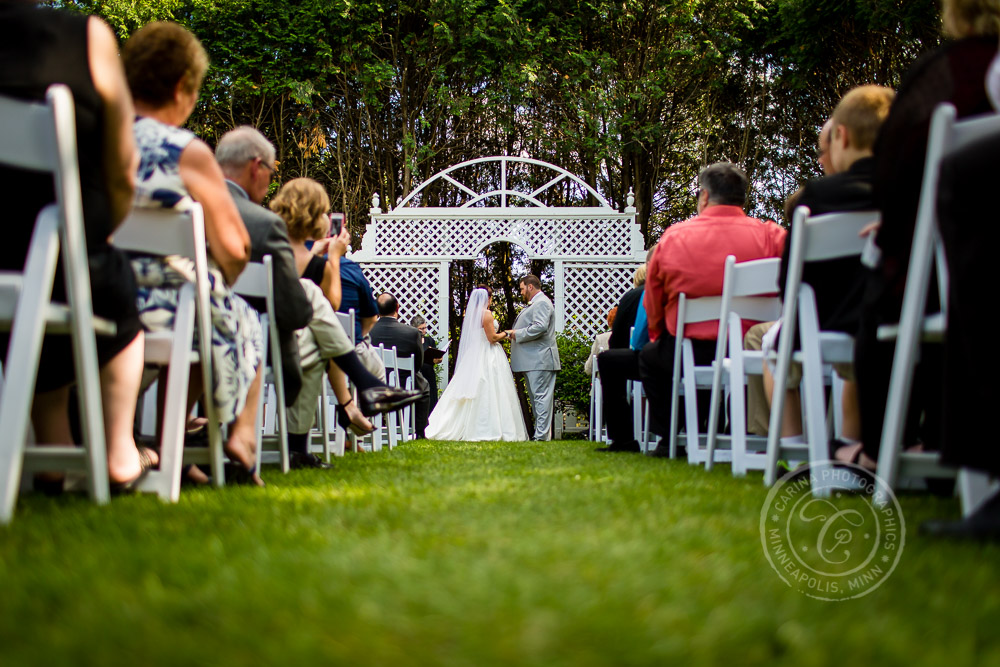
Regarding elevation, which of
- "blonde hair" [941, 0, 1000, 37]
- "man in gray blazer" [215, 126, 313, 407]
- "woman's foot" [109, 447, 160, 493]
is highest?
"blonde hair" [941, 0, 1000, 37]

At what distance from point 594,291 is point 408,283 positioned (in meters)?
2.58

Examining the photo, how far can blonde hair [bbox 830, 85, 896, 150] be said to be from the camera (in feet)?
9.43

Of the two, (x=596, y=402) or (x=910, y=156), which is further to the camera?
(x=596, y=402)

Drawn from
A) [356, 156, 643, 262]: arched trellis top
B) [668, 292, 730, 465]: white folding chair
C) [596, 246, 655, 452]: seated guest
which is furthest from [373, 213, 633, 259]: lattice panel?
[668, 292, 730, 465]: white folding chair

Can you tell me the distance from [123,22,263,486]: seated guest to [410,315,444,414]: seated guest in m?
6.78

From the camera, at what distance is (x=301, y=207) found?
4113 mm

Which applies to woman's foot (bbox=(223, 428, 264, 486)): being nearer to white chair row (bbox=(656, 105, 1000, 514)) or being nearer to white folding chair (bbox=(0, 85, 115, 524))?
white folding chair (bbox=(0, 85, 115, 524))

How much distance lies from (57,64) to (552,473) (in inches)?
84.5

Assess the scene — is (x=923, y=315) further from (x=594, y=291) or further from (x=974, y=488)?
(x=594, y=291)

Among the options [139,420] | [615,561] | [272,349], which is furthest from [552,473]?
[615,561]

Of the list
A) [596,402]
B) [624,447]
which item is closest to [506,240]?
[596,402]

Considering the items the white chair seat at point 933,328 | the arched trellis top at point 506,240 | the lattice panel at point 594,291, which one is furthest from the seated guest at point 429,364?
the white chair seat at point 933,328

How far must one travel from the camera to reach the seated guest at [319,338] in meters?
3.90

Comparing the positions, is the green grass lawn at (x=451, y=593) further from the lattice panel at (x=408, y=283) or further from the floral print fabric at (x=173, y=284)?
the lattice panel at (x=408, y=283)
